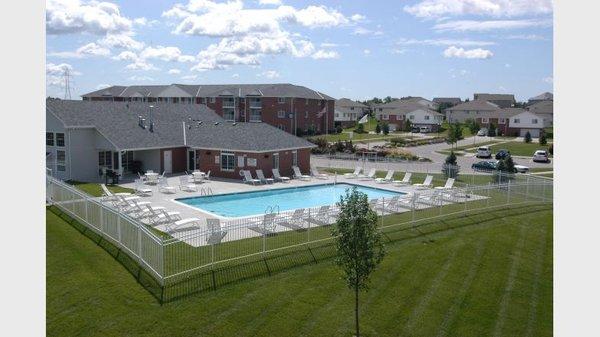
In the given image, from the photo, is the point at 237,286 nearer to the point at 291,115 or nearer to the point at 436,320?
the point at 436,320

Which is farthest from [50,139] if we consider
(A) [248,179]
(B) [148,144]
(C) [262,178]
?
(C) [262,178]

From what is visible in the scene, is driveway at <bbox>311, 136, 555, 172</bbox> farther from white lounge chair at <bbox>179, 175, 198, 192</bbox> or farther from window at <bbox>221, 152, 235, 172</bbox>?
white lounge chair at <bbox>179, 175, 198, 192</bbox>

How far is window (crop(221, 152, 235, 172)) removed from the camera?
37.9 m

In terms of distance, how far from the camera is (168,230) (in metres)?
21.1

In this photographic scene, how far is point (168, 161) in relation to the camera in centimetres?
3984

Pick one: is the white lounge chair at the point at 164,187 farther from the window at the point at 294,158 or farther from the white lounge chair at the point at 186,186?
the window at the point at 294,158

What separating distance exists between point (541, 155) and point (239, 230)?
44.2 m

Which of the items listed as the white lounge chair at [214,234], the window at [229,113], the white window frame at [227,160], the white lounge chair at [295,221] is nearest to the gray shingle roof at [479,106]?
the window at [229,113]

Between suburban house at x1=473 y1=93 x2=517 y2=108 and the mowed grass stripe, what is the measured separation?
450ft

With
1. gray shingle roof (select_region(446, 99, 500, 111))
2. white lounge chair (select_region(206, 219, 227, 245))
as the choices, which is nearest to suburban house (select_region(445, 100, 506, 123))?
gray shingle roof (select_region(446, 99, 500, 111))

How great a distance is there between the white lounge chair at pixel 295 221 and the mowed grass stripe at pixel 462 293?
671 cm

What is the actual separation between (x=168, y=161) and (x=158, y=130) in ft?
9.82

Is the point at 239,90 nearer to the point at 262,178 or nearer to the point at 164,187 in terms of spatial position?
the point at 262,178

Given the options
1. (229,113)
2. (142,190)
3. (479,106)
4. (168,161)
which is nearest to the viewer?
(142,190)
